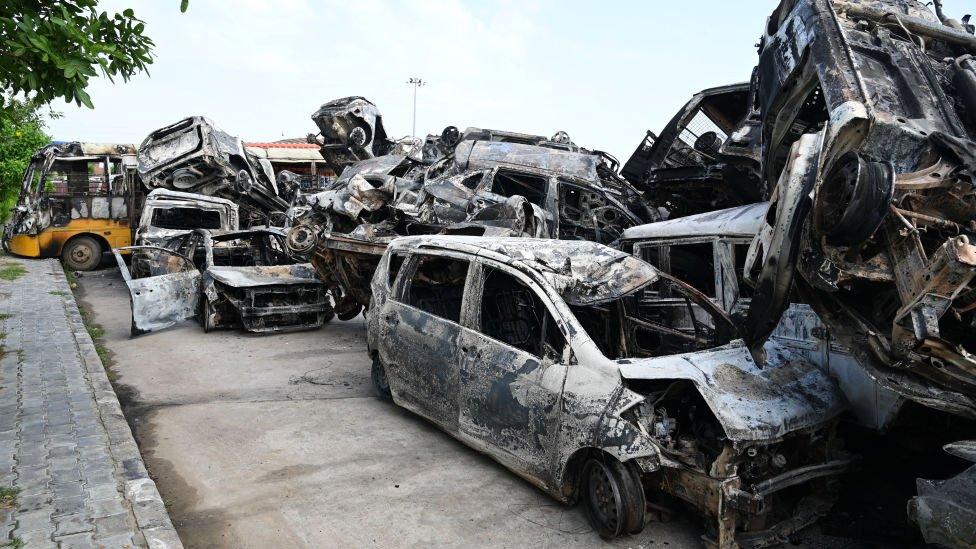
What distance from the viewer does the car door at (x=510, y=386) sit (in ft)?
13.1

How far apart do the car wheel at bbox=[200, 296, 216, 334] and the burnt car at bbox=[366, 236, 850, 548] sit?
192 inches

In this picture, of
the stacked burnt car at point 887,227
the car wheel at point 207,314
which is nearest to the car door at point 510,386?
the stacked burnt car at point 887,227

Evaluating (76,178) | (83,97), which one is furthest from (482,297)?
(76,178)

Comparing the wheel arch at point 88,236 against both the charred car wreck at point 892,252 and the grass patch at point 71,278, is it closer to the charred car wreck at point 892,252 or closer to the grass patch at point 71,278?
the grass patch at point 71,278

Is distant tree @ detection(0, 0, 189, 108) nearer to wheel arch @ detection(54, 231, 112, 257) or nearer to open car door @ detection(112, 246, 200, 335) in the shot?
open car door @ detection(112, 246, 200, 335)

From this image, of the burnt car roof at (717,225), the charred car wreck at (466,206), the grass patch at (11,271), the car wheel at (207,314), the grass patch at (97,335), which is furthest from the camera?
the grass patch at (11,271)

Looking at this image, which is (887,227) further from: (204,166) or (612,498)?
(204,166)

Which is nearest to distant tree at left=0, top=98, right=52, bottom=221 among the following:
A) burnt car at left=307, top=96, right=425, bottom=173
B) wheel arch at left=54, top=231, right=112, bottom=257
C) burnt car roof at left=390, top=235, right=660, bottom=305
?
wheel arch at left=54, top=231, right=112, bottom=257

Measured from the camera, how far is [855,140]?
359cm

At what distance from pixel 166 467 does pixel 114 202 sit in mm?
13392

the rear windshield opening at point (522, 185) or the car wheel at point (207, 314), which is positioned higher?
the rear windshield opening at point (522, 185)

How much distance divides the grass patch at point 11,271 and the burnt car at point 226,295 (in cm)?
458

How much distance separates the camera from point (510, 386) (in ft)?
13.8

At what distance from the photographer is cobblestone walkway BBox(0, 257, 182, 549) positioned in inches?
135
